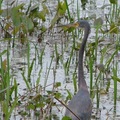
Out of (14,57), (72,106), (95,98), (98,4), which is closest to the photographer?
(72,106)

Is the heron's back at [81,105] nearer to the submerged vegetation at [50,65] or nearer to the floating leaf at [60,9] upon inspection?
the submerged vegetation at [50,65]

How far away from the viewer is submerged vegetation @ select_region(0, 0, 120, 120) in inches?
214

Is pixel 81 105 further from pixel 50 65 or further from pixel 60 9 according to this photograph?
pixel 60 9

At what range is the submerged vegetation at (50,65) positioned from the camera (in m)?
5.43

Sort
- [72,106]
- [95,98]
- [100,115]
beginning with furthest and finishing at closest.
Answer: [95,98], [100,115], [72,106]

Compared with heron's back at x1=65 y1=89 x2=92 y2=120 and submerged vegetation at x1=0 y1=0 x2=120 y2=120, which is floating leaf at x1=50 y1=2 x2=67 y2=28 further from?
heron's back at x1=65 y1=89 x2=92 y2=120

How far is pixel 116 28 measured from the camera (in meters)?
6.71

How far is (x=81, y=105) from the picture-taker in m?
5.34

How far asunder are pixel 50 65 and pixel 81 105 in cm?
52

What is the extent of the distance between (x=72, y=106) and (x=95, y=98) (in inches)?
35.5

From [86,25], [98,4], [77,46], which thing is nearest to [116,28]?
[77,46]

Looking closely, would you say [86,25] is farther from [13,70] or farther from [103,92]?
[13,70]

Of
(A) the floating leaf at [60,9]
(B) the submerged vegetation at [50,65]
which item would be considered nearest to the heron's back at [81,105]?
(B) the submerged vegetation at [50,65]

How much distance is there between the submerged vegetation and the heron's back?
9 cm
